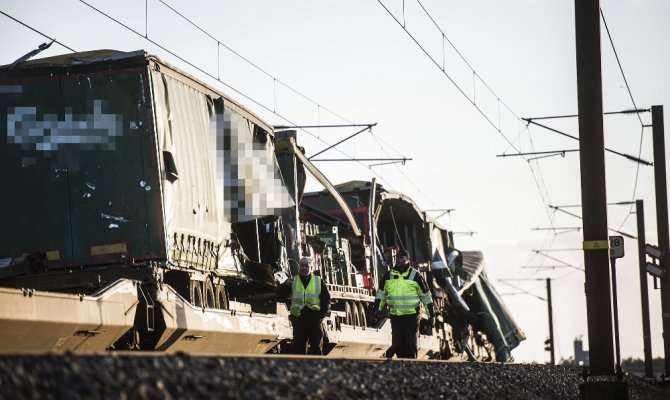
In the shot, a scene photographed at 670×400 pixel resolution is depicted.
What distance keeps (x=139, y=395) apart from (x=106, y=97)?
8.56 meters

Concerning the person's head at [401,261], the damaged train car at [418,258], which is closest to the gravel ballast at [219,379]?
the person's head at [401,261]

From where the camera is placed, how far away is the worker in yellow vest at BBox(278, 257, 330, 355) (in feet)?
51.0

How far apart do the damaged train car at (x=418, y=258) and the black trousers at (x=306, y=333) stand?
15.2 feet

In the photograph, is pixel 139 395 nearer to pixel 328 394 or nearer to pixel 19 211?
pixel 328 394

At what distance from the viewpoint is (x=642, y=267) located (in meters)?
41.6

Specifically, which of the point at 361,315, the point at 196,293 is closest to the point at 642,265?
the point at 361,315

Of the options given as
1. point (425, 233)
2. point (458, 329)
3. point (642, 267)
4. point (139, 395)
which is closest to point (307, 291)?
point (139, 395)

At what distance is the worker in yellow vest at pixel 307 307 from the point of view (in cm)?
1555

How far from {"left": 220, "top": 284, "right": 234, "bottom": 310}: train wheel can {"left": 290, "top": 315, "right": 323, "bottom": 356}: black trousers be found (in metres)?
1.13

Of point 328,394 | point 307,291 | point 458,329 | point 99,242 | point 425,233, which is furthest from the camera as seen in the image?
point 458,329

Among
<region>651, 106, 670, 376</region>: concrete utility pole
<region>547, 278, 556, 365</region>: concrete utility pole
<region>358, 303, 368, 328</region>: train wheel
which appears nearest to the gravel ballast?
<region>358, 303, 368, 328</region>: train wheel

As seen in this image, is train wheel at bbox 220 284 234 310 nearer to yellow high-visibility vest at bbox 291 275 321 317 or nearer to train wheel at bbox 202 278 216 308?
train wheel at bbox 202 278 216 308

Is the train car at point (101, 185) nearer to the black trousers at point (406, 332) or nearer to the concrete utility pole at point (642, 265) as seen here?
the black trousers at point (406, 332)

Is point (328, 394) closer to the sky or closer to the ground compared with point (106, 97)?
closer to the ground
